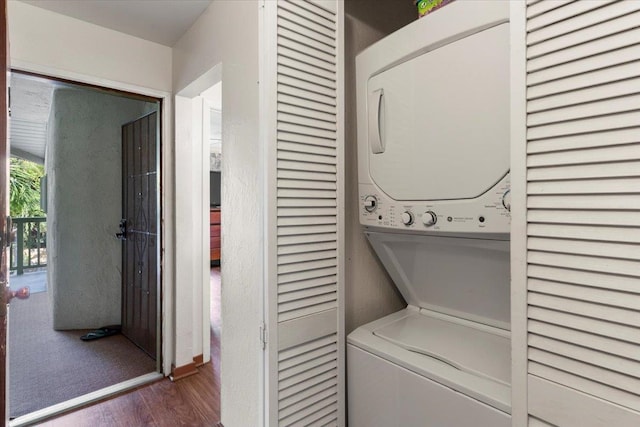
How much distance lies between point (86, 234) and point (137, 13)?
2.13m

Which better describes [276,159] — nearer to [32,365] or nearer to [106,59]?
[106,59]

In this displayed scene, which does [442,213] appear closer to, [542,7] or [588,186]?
[588,186]

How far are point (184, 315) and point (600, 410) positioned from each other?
2.50 meters

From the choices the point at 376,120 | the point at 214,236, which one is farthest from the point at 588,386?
the point at 214,236

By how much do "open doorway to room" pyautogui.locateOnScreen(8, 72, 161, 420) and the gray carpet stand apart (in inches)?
0.5

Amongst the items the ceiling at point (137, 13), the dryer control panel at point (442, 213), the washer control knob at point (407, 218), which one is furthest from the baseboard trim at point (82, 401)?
the ceiling at point (137, 13)

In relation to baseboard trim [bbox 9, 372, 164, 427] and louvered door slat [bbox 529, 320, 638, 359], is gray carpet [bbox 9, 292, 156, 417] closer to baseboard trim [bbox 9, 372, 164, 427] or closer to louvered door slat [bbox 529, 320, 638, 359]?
baseboard trim [bbox 9, 372, 164, 427]

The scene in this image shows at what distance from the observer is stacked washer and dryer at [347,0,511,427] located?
3.03 feet

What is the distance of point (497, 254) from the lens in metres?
1.07

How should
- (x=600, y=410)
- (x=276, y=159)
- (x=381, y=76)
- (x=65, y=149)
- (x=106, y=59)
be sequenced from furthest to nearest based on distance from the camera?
1. (x=65, y=149)
2. (x=106, y=59)
3. (x=381, y=76)
4. (x=276, y=159)
5. (x=600, y=410)

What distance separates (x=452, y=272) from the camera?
123 cm

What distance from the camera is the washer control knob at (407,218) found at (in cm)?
114

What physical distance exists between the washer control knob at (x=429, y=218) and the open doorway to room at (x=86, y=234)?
7.08 ft

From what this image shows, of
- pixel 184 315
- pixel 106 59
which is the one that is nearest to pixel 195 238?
pixel 184 315
